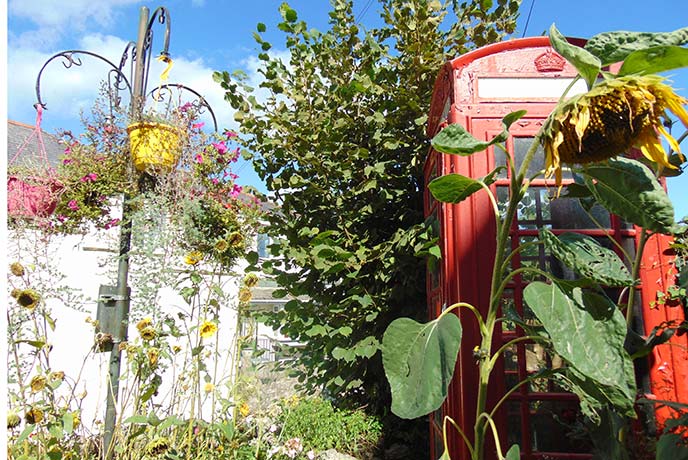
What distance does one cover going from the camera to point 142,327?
2186 millimetres

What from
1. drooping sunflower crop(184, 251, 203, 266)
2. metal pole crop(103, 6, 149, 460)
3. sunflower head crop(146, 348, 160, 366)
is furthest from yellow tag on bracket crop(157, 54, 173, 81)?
sunflower head crop(146, 348, 160, 366)

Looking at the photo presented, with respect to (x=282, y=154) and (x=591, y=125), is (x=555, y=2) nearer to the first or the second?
(x=282, y=154)

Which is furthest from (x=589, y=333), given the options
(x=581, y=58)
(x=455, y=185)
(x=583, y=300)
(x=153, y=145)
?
(x=153, y=145)

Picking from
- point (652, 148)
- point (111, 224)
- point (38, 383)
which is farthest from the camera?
point (111, 224)

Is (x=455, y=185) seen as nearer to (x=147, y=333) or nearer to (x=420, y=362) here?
(x=420, y=362)

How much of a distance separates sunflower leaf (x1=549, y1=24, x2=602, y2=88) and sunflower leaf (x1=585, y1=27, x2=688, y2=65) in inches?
4.0

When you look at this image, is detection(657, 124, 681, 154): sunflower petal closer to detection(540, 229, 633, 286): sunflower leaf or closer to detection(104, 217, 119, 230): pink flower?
detection(540, 229, 633, 286): sunflower leaf

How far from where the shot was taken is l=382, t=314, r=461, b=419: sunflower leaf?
1.28 m

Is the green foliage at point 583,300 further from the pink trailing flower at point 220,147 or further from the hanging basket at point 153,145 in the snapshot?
the pink trailing flower at point 220,147

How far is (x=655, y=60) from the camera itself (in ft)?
3.79

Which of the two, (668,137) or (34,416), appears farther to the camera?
(34,416)

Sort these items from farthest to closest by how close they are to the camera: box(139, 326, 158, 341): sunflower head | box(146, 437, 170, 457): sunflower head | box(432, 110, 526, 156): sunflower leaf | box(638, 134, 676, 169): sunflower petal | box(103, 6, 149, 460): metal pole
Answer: box(103, 6, 149, 460): metal pole
box(139, 326, 158, 341): sunflower head
box(146, 437, 170, 457): sunflower head
box(432, 110, 526, 156): sunflower leaf
box(638, 134, 676, 169): sunflower petal

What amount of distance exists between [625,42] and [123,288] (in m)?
2.46

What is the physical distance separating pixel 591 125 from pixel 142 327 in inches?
79.3
